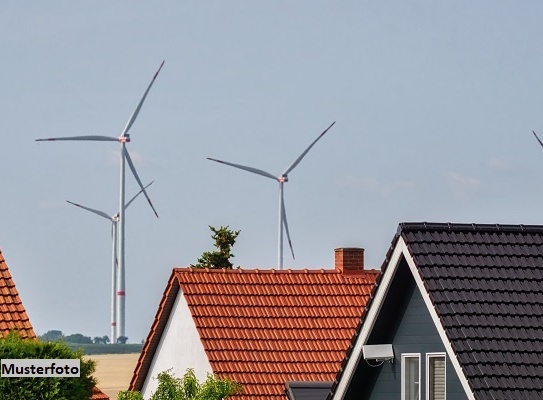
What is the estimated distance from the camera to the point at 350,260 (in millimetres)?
48562

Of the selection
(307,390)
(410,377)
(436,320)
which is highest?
(307,390)

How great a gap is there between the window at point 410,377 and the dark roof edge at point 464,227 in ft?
8.53

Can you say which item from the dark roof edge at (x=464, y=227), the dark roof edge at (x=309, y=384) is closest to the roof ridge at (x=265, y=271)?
the dark roof edge at (x=309, y=384)

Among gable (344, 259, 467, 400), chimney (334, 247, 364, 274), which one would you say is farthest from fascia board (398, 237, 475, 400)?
chimney (334, 247, 364, 274)

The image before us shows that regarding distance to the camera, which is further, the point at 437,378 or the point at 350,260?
the point at 350,260

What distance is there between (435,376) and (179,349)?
1730 centimetres

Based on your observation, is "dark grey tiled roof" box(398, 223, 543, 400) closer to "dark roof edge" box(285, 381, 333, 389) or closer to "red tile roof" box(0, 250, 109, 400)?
"dark roof edge" box(285, 381, 333, 389)

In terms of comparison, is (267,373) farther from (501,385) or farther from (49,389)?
(501,385)

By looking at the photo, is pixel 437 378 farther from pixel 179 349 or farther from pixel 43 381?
pixel 179 349

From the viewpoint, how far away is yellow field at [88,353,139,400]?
120 meters

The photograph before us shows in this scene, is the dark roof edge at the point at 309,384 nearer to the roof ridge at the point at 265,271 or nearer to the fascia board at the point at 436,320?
the roof ridge at the point at 265,271

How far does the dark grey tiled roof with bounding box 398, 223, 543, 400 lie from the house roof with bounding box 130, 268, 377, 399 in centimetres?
1358

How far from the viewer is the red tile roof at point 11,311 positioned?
129ft

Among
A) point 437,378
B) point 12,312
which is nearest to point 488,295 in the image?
point 437,378
